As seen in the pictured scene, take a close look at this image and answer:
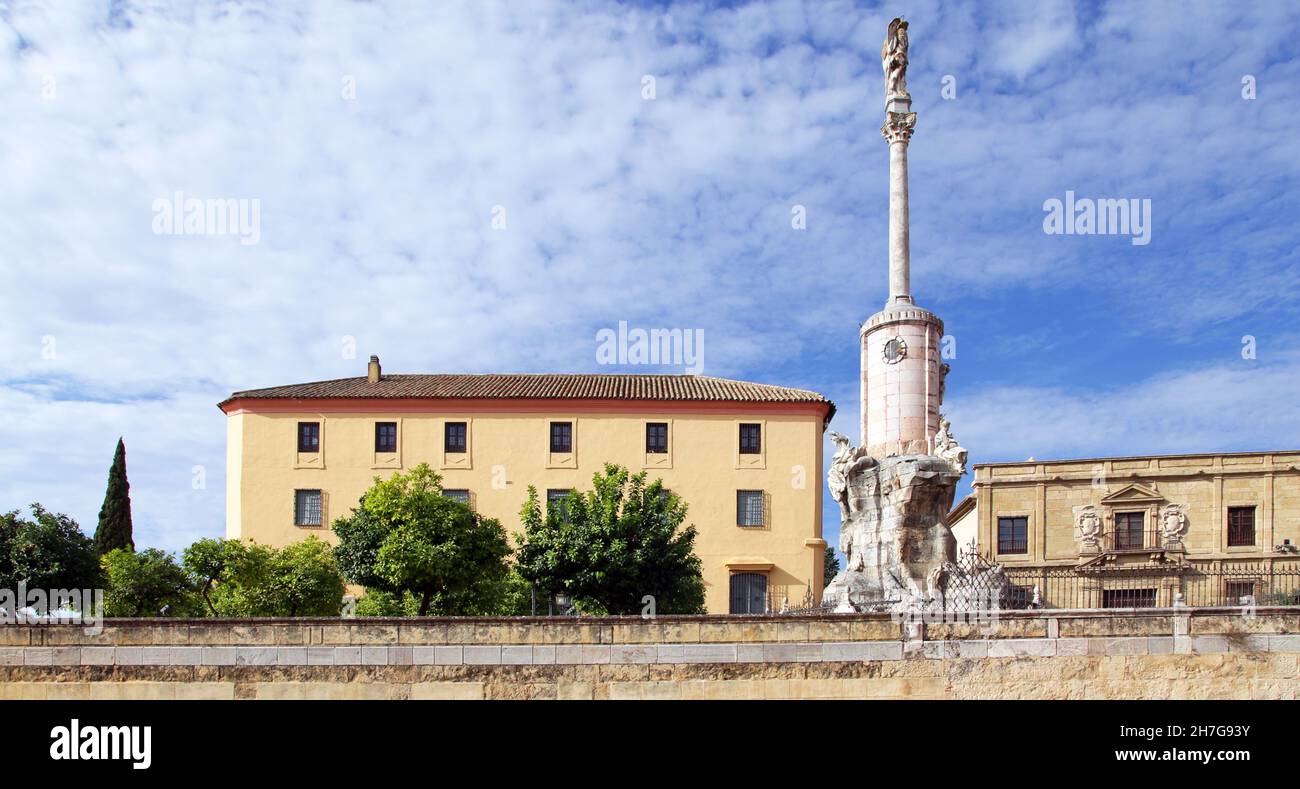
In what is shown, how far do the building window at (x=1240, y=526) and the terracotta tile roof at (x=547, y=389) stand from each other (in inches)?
719

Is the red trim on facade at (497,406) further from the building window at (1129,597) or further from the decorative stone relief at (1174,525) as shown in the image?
the decorative stone relief at (1174,525)

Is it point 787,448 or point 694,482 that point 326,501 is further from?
point 787,448

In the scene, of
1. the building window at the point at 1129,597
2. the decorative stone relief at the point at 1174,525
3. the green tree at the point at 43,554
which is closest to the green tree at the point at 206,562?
the green tree at the point at 43,554

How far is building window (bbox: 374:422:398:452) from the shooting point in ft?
148

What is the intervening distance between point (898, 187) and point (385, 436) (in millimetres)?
29952

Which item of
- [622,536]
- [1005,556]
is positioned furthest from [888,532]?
[1005,556]

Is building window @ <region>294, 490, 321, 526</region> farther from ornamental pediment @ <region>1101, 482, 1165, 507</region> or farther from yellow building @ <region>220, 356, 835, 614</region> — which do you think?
ornamental pediment @ <region>1101, 482, 1165, 507</region>

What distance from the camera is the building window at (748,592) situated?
4331 cm

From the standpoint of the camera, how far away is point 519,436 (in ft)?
148

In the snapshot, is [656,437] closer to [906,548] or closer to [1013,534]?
[1013,534]

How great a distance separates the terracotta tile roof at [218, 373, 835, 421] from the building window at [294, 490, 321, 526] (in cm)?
452

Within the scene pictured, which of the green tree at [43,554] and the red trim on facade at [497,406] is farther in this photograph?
the red trim on facade at [497,406]

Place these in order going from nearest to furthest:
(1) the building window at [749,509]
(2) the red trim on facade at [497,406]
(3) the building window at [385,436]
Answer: (1) the building window at [749,509] < (3) the building window at [385,436] < (2) the red trim on facade at [497,406]
